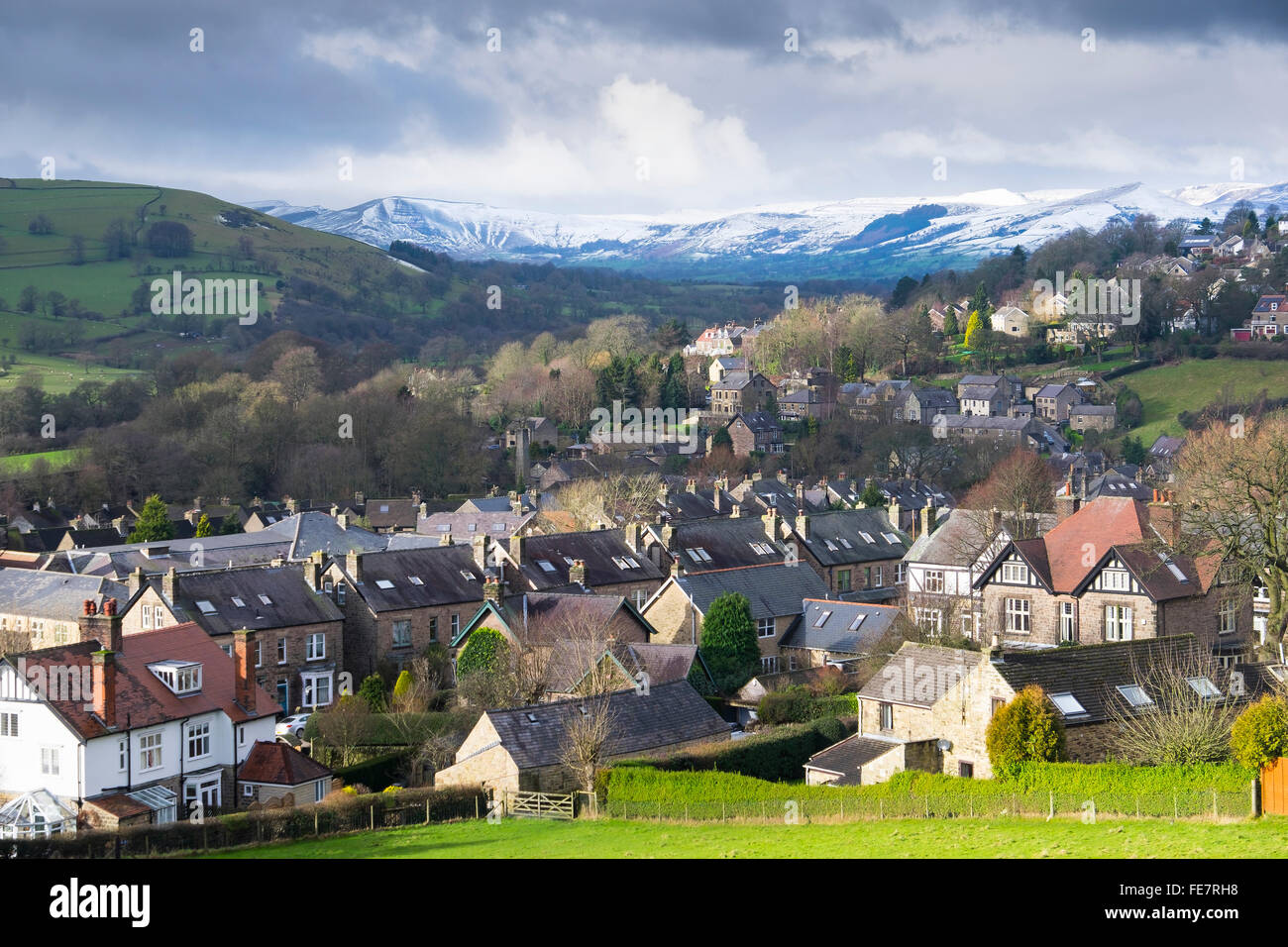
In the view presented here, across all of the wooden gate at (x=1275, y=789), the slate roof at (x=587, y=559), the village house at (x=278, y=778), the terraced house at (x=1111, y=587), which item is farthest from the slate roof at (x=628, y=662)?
the wooden gate at (x=1275, y=789)

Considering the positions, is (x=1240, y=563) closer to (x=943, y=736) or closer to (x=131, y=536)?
(x=943, y=736)

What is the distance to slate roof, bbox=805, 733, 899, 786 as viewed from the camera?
3353 centimetres

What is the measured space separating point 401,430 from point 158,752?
2727 inches

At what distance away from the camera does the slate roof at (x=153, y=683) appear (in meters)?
32.2

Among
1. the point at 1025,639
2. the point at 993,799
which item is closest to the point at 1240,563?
the point at 1025,639

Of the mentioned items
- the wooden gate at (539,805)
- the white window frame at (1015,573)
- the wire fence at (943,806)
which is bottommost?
the wooden gate at (539,805)

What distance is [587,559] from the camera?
54562mm

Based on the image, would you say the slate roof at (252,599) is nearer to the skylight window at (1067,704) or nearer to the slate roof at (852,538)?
the slate roof at (852,538)

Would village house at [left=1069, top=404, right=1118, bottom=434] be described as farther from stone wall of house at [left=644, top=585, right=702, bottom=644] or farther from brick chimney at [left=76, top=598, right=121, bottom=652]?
brick chimney at [left=76, top=598, right=121, bottom=652]

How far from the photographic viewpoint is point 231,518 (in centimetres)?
8344

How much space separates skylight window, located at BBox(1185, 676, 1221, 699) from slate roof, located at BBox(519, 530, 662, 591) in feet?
77.5

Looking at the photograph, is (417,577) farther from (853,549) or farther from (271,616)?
(853,549)

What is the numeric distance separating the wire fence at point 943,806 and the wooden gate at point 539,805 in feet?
2.62
